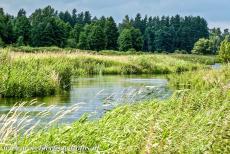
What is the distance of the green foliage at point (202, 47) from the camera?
13725cm

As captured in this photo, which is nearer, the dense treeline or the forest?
the forest

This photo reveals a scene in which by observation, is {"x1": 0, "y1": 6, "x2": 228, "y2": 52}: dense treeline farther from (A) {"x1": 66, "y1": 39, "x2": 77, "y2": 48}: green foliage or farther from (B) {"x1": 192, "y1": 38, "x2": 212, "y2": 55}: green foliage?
(B) {"x1": 192, "y1": 38, "x2": 212, "y2": 55}: green foliage

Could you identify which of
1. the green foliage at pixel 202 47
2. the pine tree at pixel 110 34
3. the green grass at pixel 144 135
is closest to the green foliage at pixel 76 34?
the pine tree at pixel 110 34

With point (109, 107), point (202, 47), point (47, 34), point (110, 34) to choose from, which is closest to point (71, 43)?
point (47, 34)

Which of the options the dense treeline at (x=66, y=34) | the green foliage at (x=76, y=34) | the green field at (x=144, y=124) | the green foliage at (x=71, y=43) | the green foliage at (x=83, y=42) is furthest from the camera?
the green foliage at (x=76, y=34)

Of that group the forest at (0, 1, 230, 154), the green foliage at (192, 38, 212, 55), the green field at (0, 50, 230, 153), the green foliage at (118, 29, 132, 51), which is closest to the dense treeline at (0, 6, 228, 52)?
the green foliage at (118, 29, 132, 51)

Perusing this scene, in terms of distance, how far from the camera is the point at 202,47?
13775 centimetres

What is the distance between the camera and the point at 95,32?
95938mm

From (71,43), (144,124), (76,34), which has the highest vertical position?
(76,34)

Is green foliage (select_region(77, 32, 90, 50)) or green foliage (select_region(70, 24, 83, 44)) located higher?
green foliage (select_region(70, 24, 83, 44))

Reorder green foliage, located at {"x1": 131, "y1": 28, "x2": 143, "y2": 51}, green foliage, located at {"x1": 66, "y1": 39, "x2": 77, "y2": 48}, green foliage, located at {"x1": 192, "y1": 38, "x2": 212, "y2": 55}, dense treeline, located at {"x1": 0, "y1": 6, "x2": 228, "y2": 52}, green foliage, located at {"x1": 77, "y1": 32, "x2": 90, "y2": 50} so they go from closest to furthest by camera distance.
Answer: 1. dense treeline, located at {"x1": 0, "y1": 6, "x2": 228, "y2": 52}
2. green foliage, located at {"x1": 66, "y1": 39, "x2": 77, "y2": 48}
3. green foliage, located at {"x1": 77, "y1": 32, "x2": 90, "y2": 50}
4. green foliage, located at {"x1": 131, "y1": 28, "x2": 143, "y2": 51}
5. green foliage, located at {"x1": 192, "y1": 38, "x2": 212, "y2": 55}

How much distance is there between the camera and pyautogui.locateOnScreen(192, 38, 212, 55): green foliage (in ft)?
450

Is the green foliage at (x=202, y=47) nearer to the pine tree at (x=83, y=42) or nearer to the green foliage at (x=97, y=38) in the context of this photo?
the pine tree at (x=83, y=42)

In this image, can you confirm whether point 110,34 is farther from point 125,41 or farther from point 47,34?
point 47,34
